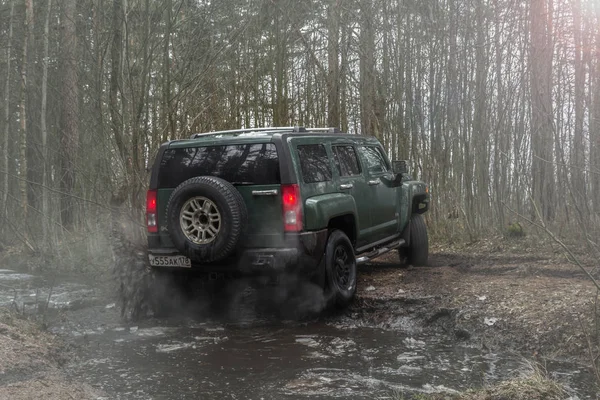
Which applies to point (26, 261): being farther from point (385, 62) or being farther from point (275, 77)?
point (385, 62)

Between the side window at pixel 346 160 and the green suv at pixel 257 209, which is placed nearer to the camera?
the green suv at pixel 257 209

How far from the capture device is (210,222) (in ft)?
20.8

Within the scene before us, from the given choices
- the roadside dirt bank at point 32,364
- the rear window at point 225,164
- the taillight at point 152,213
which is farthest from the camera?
the taillight at point 152,213

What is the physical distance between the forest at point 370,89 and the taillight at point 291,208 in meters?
3.71

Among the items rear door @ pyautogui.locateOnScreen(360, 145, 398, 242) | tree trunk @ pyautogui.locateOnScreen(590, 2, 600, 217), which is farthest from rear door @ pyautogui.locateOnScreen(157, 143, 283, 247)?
tree trunk @ pyautogui.locateOnScreen(590, 2, 600, 217)

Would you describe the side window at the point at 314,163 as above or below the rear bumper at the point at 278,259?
above

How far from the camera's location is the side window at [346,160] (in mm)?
7480

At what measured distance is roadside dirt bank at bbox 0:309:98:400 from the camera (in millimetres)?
4383

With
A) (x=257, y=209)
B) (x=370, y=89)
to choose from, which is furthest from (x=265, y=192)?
(x=370, y=89)

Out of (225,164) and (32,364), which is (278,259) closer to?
(225,164)

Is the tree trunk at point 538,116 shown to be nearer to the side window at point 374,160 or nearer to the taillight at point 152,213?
the side window at point 374,160

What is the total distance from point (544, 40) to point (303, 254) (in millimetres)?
6839

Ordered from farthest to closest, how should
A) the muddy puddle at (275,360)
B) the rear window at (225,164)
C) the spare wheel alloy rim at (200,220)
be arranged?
the rear window at (225,164) → the spare wheel alloy rim at (200,220) → the muddy puddle at (275,360)

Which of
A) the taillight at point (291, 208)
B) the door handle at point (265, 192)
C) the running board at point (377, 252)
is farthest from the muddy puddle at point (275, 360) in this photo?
the door handle at point (265, 192)
